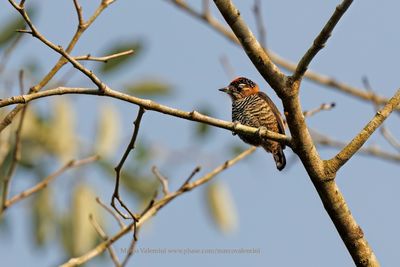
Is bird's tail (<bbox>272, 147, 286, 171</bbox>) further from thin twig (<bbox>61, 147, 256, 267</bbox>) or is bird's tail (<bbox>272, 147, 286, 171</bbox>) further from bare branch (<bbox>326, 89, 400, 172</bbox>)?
bare branch (<bbox>326, 89, 400, 172</bbox>)

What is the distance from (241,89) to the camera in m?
5.45

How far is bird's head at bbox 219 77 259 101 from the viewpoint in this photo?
5.39 meters

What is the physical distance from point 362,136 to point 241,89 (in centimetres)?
268

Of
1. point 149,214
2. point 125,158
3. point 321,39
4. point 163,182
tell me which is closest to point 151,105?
point 125,158

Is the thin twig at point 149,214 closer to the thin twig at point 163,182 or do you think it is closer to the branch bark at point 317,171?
the thin twig at point 163,182

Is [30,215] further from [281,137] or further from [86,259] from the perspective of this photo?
[281,137]

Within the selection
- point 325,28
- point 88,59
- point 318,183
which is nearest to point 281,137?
point 318,183

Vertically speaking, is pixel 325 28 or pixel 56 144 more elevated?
pixel 56 144

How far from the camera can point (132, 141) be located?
9.27 feet

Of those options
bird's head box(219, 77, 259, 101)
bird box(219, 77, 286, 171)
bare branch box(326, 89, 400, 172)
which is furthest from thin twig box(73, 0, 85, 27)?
bird's head box(219, 77, 259, 101)

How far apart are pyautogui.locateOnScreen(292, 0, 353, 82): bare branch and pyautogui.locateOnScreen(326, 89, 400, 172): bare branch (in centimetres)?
35

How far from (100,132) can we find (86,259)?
1.81 m

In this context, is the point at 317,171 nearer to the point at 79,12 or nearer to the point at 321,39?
the point at 321,39

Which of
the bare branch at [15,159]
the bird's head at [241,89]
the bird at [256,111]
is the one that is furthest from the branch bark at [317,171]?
the bird's head at [241,89]
